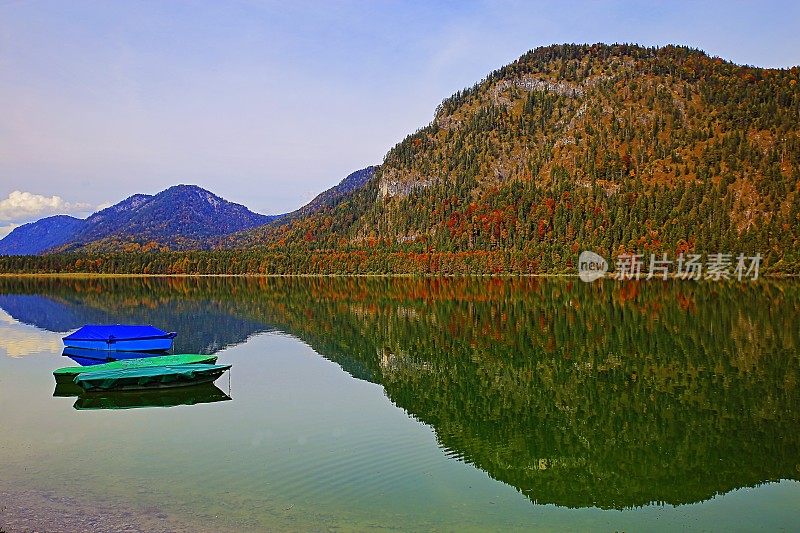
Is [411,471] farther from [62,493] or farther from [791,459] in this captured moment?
[791,459]

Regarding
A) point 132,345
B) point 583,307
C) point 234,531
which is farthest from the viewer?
point 583,307

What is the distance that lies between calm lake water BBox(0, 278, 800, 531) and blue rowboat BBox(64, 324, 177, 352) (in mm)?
2704

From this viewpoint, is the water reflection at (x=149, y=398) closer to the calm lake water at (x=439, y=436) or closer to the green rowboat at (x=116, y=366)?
the calm lake water at (x=439, y=436)

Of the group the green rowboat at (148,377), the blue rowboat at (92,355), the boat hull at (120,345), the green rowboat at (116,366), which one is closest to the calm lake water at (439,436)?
the green rowboat at (148,377)

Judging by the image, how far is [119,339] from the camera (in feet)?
136

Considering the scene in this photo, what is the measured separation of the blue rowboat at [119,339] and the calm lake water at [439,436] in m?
2.70

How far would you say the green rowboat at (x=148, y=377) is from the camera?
101 ft

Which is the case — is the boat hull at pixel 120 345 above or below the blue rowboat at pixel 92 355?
above

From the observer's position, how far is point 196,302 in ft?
310

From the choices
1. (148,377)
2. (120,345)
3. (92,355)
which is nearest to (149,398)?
(148,377)

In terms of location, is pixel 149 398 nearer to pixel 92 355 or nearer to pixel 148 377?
pixel 148 377

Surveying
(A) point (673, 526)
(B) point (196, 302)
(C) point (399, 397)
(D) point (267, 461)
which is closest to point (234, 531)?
(D) point (267, 461)

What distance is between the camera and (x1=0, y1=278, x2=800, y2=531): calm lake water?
17750mm

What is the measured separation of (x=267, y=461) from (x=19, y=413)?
13.8m
